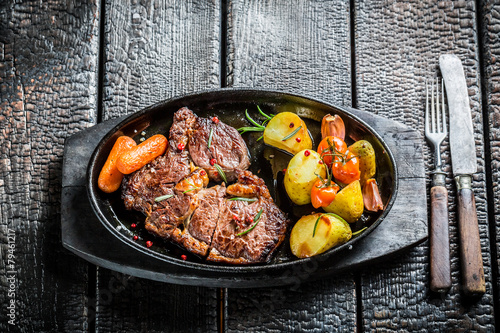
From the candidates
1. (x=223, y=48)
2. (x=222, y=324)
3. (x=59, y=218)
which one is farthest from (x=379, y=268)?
(x=59, y=218)

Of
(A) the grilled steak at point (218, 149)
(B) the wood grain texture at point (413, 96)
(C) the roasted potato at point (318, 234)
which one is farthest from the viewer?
(B) the wood grain texture at point (413, 96)

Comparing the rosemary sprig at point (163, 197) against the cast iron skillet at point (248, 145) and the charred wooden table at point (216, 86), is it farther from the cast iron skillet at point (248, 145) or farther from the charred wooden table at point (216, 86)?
the charred wooden table at point (216, 86)

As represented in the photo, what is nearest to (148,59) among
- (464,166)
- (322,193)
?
(322,193)

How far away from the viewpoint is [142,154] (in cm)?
244

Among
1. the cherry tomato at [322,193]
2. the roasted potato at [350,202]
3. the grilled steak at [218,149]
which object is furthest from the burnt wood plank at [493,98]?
the grilled steak at [218,149]

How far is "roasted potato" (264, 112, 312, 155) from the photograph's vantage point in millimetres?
2436

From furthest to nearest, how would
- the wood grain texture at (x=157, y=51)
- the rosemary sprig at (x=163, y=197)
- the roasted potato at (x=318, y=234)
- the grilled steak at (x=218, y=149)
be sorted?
the wood grain texture at (x=157, y=51)
the grilled steak at (x=218, y=149)
the rosemary sprig at (x=163, y=197)
the roasted potato at (x=318, y=234)

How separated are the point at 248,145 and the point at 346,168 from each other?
59 cm

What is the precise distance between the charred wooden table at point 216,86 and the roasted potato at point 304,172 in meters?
0.64

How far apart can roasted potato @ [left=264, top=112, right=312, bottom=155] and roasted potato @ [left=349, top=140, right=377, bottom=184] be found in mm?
266

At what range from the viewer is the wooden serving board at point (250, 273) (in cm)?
244

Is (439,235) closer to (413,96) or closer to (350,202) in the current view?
(350,202)

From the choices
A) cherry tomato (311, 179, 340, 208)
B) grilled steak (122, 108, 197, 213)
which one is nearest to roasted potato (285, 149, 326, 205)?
cherry tomato (311, 179, 340, 208)

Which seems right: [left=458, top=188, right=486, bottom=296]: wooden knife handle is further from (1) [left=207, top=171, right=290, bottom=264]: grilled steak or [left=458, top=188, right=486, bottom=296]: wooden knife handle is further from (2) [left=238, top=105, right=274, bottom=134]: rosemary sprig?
(2) [left=238, top=105, right=274, bottom=134]: rosemary sprig
